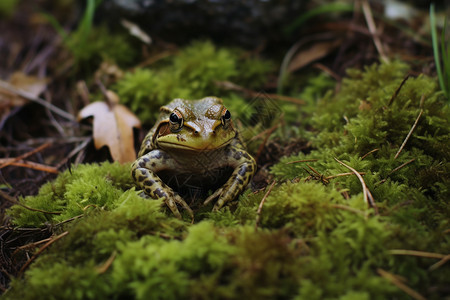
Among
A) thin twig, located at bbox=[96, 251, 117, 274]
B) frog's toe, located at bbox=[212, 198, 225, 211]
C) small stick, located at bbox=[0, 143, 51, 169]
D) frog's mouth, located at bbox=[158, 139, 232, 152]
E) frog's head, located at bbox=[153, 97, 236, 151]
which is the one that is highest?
frog's head, located at bbox=[153, 97, 236, 151]

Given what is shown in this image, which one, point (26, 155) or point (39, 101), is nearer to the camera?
point (26, 155)

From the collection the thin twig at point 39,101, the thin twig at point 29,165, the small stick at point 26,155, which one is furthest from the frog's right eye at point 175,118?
the thin twig at point 39,101

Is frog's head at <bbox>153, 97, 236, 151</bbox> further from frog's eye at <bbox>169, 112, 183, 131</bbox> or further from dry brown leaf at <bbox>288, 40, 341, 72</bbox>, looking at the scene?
dry brown leaf at <bbox>288, 40, 341, 72</bbox>

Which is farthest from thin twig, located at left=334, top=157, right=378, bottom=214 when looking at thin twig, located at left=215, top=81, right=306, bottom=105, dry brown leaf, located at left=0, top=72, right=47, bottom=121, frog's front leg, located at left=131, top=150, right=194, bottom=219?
dry brown leaf, located at left=0, top=72, right=47, bottom=121

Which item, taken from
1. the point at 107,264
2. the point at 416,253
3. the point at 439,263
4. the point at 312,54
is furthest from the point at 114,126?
the point at 439,263

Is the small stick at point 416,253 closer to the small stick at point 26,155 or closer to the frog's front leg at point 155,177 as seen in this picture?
the frog's front leg at point 155,177

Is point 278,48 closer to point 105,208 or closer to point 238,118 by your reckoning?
point 238,118

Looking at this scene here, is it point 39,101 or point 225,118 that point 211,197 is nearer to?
point 225,118
